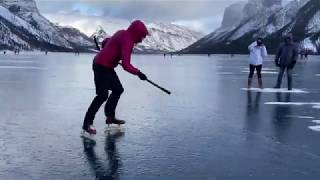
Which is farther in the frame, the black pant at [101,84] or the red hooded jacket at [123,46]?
the black pant at [101,84]

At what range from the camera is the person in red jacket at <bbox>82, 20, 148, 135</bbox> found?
28.9 ft

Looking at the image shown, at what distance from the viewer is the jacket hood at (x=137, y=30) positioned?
29.0 ft

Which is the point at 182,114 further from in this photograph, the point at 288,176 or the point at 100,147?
the point at 288,176

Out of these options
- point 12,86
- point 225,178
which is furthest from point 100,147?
point 12,86

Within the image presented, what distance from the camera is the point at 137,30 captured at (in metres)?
8.86

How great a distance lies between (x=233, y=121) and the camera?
10586 mm

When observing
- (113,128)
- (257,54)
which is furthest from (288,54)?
(113,128)

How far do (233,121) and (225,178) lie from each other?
4601 mm

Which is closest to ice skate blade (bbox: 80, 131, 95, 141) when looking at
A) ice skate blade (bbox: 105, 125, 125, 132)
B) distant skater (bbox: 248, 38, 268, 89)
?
ice skate blade (bbox: 105, 125, 125, 132)

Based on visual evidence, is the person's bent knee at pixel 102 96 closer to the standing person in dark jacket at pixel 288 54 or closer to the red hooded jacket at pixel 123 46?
the red hooded jacket at pixel 123 46

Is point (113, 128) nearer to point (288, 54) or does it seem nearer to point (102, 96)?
point (102, 96)

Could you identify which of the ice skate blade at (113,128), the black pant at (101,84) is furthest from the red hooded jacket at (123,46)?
the ice skate blade at (113,128)

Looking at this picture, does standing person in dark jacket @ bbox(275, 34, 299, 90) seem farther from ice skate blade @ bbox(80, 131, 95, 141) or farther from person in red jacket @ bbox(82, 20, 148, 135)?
ice skate blade @ bbox(80, 131, 95, 141)

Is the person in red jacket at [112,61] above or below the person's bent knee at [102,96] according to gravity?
above
